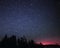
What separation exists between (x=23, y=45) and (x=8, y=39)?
Result: 27 cm

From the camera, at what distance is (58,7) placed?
3.30m

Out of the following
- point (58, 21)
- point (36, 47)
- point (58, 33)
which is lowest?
point (36, 47)

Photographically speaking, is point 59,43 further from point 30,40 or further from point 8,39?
point 8,39

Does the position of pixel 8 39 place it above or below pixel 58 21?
below

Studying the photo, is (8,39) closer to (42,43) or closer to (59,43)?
(42,43)

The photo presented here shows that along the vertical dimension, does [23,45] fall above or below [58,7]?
below

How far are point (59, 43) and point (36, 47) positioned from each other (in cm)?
43

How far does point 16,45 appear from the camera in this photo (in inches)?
120

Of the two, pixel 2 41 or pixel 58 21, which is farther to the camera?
pixel 58 21

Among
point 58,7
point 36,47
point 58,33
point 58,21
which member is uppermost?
point 58,7

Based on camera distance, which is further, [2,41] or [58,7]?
[58,7]

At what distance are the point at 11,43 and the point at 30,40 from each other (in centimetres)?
33

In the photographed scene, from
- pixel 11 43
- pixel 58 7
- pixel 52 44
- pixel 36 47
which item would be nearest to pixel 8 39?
pixel 11 43

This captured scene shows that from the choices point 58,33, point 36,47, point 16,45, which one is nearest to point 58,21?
point 58,33
